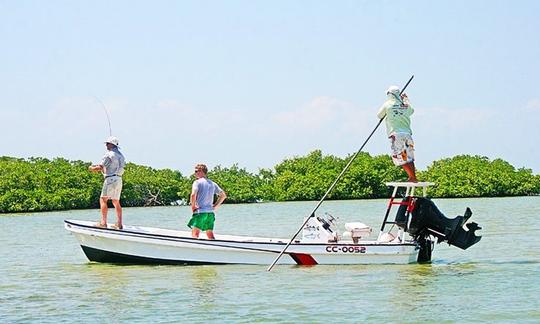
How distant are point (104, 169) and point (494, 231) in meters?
14.3

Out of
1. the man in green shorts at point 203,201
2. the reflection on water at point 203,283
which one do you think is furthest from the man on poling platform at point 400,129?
the reflection on water at point 203,283

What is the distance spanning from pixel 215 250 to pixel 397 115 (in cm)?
391

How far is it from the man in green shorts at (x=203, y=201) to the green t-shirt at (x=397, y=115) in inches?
122

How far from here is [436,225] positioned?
16656mm

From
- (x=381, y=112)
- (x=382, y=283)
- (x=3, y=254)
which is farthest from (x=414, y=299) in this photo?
(x=3, y=254)

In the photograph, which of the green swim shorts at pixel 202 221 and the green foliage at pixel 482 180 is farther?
the green foliage at pixel 482 180

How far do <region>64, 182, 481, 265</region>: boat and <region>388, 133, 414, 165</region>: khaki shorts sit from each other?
45 cm

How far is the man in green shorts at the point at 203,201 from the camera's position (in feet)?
55.8

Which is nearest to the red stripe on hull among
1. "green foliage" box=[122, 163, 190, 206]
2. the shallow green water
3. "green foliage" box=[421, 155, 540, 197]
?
the shallow green water

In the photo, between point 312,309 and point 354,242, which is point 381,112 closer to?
point 354,242

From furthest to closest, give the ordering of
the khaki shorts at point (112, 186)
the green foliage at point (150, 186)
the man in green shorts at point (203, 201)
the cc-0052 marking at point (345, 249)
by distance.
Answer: the green foliage at point (150, 186) → the khaki shorts at point (112, 186) → the man in green shorts at point (203, 201) → the cc-0052 marking at point (345, 249)

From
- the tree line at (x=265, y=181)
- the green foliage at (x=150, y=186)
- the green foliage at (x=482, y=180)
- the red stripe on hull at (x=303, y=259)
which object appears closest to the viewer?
the red stripe on hull at (x=303, y=259)

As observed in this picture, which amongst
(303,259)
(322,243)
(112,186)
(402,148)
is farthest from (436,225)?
(112,186)

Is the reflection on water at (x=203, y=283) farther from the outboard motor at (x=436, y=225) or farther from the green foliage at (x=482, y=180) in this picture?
the green foliage at (x=482, y=180)
